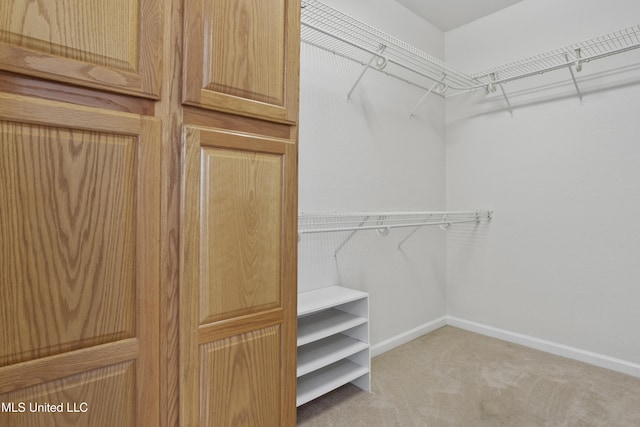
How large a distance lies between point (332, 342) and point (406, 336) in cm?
89

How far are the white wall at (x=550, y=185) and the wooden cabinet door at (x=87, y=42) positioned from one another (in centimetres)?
262

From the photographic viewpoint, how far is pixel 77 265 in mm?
744

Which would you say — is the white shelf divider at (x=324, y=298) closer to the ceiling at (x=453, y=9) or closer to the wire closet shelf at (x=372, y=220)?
the wire closet shelf at (x=372, y=220)

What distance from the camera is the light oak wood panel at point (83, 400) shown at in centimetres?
69

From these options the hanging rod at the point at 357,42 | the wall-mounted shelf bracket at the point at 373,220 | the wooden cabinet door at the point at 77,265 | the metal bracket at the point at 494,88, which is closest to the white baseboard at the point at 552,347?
the wall-mounted shelf bracket at the point at 373,220

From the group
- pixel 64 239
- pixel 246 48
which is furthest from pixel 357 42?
pixel 64 239

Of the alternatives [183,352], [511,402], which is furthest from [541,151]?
[183,352]

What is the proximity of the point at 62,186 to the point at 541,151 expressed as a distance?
9.27 feet

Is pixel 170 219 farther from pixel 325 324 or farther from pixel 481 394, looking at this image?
pixel 481 394

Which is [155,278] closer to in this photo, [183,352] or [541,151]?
[183,352]

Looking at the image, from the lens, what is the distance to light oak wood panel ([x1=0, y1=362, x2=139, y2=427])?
0.69 m

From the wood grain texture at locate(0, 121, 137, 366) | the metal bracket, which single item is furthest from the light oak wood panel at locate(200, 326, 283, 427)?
the metal bracket

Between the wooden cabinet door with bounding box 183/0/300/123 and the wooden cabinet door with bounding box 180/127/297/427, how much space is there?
10 cm

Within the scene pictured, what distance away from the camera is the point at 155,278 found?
0.84 meters
